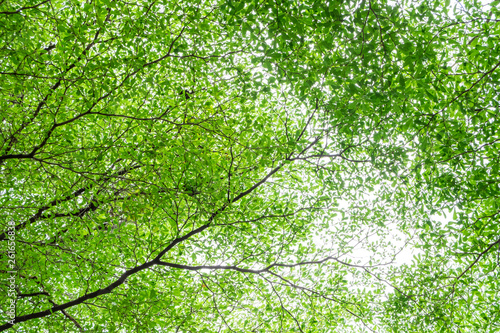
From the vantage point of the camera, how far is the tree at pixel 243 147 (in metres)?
4.38

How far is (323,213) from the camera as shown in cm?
766

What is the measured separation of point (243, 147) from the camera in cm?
624

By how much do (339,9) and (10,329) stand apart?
8.56m

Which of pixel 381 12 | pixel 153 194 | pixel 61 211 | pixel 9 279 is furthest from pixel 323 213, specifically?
pixel 9 279

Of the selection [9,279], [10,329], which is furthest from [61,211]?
[10,329]

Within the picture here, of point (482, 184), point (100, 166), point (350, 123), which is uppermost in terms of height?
point (100, 166)

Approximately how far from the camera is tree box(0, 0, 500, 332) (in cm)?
438

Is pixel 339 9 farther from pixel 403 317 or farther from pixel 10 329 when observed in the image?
pixel 10 329

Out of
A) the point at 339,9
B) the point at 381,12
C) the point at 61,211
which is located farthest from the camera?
the point at 61,211

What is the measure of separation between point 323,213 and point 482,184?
3391mm

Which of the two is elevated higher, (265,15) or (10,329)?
(265,15)

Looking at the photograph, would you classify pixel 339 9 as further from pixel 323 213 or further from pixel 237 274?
pixel 237 274

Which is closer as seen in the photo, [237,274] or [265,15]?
[265,15]

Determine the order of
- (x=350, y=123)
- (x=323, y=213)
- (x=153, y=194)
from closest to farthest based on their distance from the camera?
1. (x=350, y=123)
2. (x=153, y=194)
3. (x=323, y=213)
